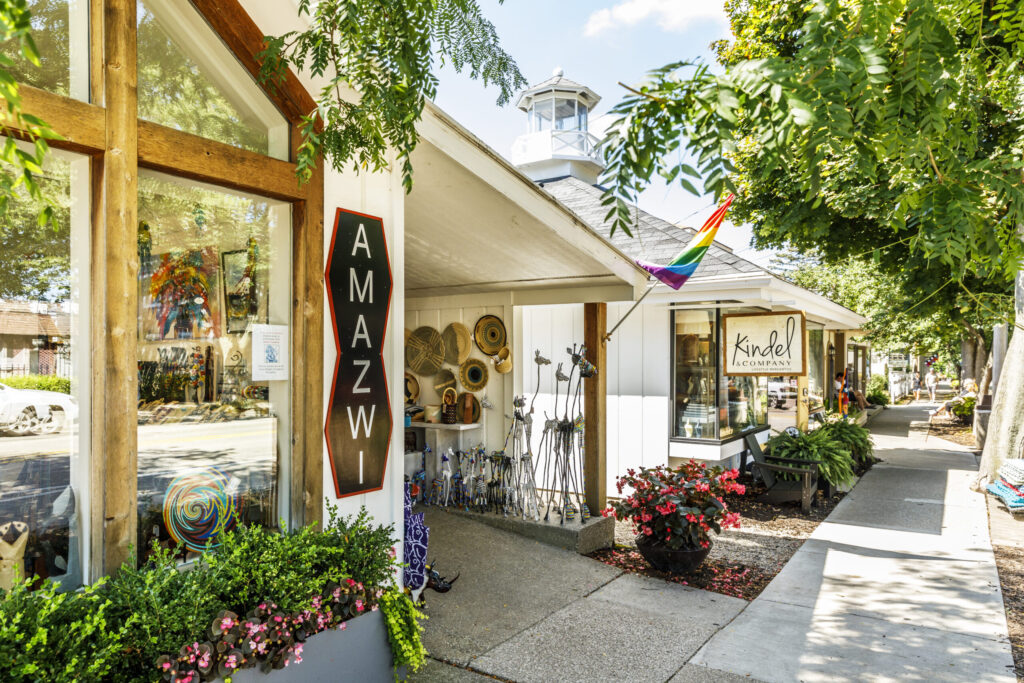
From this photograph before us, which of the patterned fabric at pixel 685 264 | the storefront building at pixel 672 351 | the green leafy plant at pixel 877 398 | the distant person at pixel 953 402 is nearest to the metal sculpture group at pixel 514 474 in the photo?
the patterned fabric at pixel 685 264

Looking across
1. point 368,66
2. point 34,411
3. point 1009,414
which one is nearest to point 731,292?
point 1009,414

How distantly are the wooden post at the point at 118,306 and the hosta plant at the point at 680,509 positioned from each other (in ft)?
13.0

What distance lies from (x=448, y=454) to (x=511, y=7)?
15.4ft

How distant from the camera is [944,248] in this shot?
232cm

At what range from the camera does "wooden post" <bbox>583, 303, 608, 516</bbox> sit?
643 centimetres

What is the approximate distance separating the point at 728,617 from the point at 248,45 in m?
4.62

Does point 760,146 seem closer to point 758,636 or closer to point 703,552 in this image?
point 758,636

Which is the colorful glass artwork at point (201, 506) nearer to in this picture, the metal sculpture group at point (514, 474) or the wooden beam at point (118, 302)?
the wooden beam at point (118, 302)

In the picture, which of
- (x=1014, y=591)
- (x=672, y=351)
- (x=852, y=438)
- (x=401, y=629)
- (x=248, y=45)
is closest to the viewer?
(x=248, y=45)

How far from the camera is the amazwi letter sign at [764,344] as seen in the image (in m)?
8.44

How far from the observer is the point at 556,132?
663 inches

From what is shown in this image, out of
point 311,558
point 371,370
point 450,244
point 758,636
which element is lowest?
point 758,636

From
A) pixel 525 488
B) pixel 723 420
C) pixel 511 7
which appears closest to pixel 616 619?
pixel 525 488

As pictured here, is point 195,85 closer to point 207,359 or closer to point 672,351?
point 207,359
